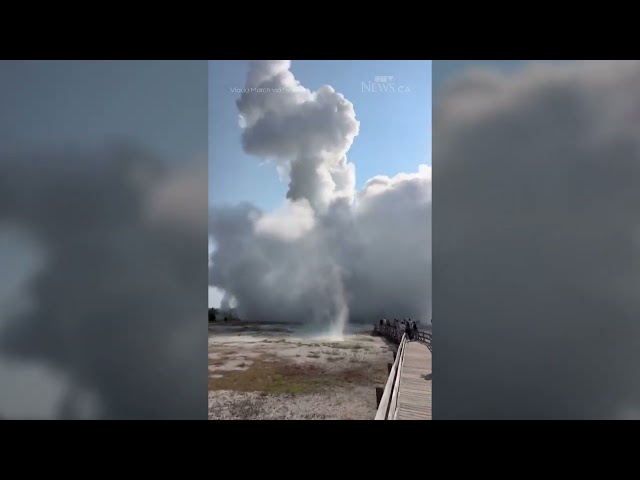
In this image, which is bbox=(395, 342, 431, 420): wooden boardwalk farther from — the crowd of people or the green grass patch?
the green grass patch

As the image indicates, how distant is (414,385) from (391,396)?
682 millimetres

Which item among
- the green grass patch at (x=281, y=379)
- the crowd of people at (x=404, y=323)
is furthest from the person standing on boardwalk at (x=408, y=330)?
the green grass patch at (x=281, y=379)

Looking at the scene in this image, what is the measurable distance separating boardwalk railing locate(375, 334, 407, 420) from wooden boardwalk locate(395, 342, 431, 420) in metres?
0.08

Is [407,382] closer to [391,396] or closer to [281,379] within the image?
[391,396]

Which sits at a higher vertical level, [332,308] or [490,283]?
[490,283]

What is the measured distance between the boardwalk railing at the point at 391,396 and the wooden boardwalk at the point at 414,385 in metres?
0.08

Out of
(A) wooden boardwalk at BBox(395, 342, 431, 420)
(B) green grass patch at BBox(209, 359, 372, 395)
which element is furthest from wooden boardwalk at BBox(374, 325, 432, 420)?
(B) green grass patch at BBox(209, 359, 372, 395)

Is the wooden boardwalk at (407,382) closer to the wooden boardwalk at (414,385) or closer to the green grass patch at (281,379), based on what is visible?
the wooden boardwalk at (414,385)
